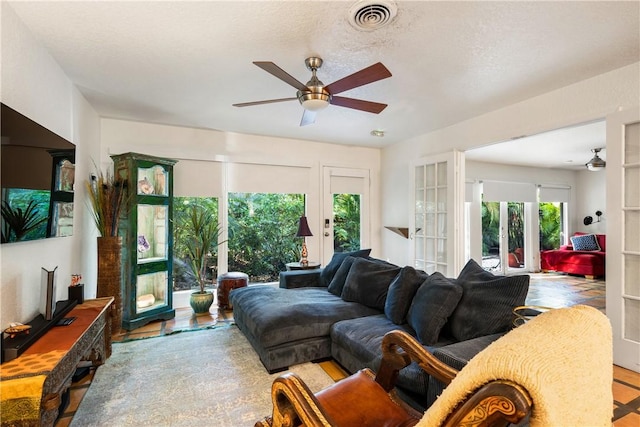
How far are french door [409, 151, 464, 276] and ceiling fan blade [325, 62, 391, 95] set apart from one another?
2.41 m

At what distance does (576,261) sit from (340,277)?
622 centimetres

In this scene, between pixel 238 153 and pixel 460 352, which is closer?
pixel 460 352

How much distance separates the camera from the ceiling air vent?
1.79 metres

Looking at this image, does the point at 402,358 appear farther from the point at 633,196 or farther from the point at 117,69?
the point at 117,69

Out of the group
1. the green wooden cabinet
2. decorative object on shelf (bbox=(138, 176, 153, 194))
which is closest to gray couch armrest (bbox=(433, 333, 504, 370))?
the green wooden cabinet

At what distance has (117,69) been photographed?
2643 millimetres

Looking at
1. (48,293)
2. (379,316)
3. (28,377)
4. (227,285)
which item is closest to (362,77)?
(379,316)

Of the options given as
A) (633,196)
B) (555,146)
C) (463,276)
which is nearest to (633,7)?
(633,196)

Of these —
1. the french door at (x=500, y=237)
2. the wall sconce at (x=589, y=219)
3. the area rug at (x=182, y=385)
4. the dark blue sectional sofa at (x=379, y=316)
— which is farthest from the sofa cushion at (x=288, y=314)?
the wall sconce at (x=589, y=219)

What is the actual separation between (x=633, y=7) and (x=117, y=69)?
3637mm

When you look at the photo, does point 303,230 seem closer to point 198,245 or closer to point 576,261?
point 198,245

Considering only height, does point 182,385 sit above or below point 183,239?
below

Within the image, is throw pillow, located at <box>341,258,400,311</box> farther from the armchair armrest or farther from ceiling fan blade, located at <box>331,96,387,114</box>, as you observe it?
ceiling fan blade, located at <box>331,96,387,114</box>

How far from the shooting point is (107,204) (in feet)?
11.0
